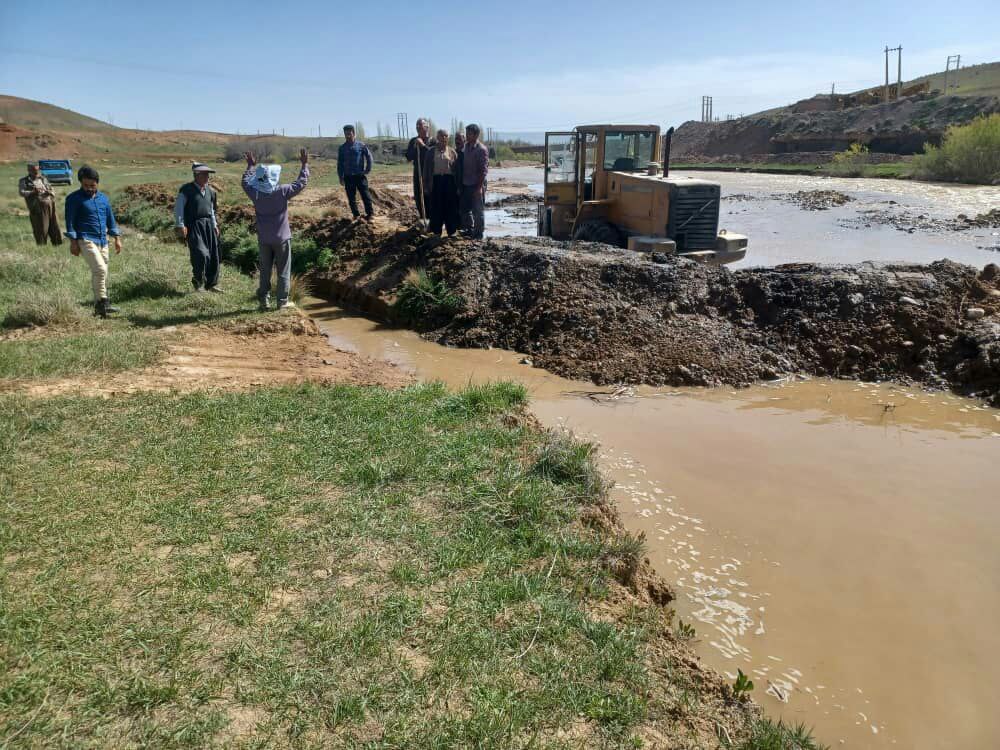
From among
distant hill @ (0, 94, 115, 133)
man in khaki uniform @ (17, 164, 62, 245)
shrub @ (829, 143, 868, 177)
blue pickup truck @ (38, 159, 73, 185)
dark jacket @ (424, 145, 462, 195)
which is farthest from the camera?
distant hill @ (0, 94, 115, 133)

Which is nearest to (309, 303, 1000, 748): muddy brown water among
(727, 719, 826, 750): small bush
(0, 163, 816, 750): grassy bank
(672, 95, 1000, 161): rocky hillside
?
(727, 719, 826, 750): small bush

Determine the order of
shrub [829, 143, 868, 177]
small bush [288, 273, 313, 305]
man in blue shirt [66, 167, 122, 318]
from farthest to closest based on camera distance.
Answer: shrub [829, 143, 868, 177] < small bush [288, 273, 313, 305] < man in blue shirt [66, 167, 122, 318]

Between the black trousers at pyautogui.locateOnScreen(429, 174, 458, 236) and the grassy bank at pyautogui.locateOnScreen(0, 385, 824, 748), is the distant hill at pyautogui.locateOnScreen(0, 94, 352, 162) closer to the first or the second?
the black trousers at pyautogui.locateOnScreen(429, 174, 458, 236)

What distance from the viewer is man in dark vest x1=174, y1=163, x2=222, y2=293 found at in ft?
30.1

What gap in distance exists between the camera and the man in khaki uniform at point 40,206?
43.4 ft

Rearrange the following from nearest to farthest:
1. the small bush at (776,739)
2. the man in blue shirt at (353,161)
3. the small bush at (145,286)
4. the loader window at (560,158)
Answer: the small bush at (776,739), the small bush at (145,286), the man in blue shirt at (353,161), the loader window at (560,158)

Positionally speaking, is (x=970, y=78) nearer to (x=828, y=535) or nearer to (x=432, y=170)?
(x=432, y=170)

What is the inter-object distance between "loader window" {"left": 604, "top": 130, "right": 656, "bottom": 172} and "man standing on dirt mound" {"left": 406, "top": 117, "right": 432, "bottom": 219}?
3510 millimetres

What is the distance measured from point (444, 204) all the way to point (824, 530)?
8.84 metres

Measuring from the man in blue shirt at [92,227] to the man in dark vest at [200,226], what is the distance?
2.90 ft

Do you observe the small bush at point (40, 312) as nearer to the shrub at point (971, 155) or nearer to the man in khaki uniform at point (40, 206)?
the man in khaki uniform at point (40, 206)

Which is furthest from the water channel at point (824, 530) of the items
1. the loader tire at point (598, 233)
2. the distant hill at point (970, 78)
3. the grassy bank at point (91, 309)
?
the distant hill at point (970, 78)

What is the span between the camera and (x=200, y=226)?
9.41 m

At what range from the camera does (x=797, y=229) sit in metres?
22.5
